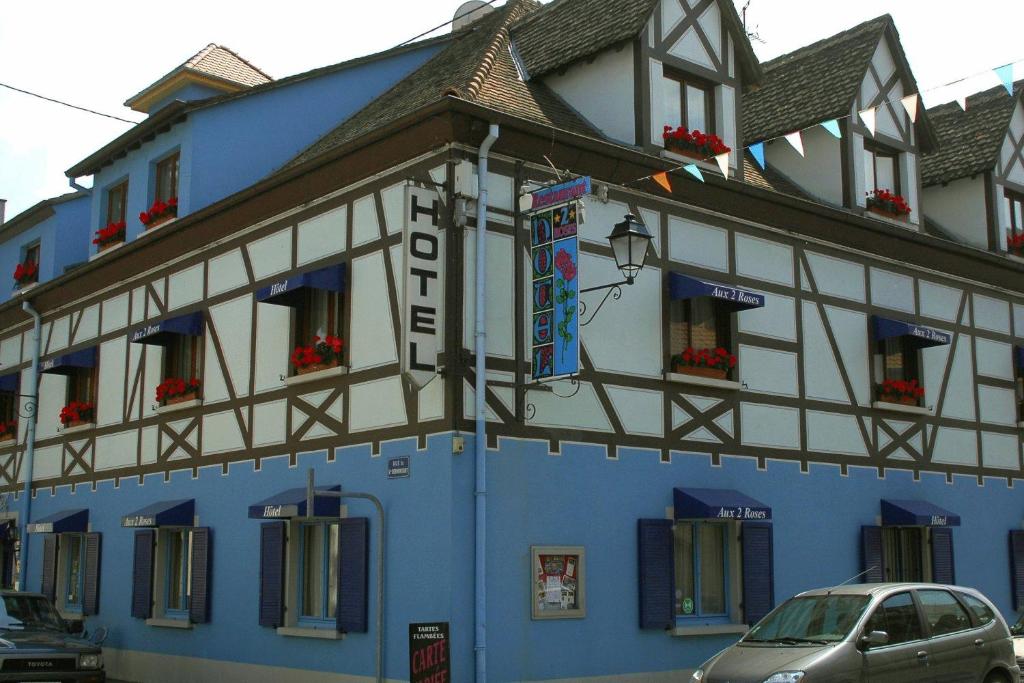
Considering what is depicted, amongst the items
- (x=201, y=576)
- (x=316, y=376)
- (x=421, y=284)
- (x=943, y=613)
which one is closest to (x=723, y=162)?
(x=421, y=284)

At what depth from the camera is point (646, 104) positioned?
55.4 ft

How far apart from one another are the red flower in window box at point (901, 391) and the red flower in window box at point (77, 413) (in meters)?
12.9

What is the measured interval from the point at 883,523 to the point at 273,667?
8.95 metres

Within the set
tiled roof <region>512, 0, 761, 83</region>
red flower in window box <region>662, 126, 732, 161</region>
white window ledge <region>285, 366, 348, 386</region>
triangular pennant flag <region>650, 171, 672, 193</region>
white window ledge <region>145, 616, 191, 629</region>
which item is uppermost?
tiled roof <region>512, 0, 761, 83</region>

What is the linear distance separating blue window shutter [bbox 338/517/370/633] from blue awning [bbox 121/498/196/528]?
407 centimetres

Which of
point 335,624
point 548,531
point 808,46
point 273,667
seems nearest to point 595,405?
point 548,531

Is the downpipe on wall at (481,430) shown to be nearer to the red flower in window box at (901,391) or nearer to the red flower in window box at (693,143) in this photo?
the red flower in window box at (693,143)

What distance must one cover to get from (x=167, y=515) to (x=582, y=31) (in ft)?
29.8

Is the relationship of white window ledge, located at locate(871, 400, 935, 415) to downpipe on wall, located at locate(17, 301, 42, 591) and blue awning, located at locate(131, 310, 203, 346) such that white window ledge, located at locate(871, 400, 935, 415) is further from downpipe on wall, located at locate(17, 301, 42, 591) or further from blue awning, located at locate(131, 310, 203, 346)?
downpipe on wall, located at locate(17, 301, 42, 591)

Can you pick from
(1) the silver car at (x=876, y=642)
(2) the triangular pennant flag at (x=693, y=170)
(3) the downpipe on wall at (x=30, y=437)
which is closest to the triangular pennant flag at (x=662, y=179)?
(2) the triangular pennant flag at (x=693, y=170)

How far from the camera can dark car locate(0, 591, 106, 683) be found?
14.7 metres

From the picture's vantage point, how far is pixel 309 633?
Result: 15352 mm

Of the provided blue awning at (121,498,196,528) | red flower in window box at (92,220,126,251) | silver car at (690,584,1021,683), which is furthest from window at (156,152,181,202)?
silver car at (690,584,1021,683)

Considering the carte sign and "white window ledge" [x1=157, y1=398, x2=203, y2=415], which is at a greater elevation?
"white window ledge" [x1=157, y1=398, x2=203, y2=415]
